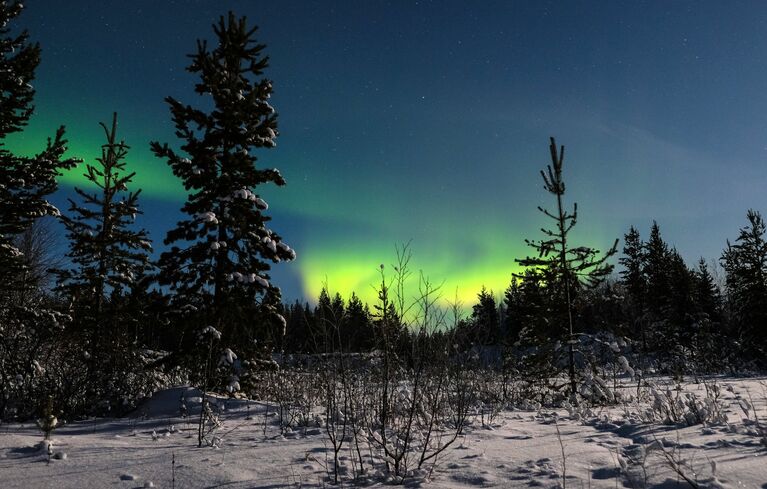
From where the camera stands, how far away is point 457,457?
455 centimetres

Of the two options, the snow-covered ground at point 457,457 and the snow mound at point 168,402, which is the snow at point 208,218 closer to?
the snow mound at point 168,402

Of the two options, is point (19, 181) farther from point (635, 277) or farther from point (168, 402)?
point (635, 277)

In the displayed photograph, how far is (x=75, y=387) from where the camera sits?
8094 millimetres

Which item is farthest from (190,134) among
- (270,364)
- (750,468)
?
(750,468)

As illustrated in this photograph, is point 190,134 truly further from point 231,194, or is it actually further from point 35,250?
point 35,250

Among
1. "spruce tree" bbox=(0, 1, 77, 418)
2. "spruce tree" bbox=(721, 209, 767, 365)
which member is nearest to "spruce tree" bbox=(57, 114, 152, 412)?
"spruce tree" bbox=(0, 1, 77, 418)

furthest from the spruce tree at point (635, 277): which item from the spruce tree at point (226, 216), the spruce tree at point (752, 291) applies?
the spruce tree at point (226, 216)

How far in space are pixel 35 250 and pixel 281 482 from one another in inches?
1240

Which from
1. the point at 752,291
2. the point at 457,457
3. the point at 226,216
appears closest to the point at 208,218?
the point at 226,216

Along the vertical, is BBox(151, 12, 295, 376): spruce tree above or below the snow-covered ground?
above

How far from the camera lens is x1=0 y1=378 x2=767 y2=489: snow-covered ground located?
12.0 feet

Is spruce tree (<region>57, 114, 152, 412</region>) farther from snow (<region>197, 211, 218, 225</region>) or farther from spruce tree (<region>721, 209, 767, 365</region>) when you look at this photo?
spruce tree (<region>721, 209, 767, 365</region>)

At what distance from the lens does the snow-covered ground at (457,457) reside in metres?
3.67

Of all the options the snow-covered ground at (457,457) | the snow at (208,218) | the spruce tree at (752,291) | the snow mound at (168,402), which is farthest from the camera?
the spruce tree at (752,291)
